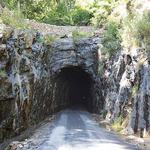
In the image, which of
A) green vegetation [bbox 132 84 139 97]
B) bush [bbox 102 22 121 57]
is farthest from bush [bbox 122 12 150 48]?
bush [bbox 102 22 121 57]

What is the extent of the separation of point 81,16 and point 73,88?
32.6 ft

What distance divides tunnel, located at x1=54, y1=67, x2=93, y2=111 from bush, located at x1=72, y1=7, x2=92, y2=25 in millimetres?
5556

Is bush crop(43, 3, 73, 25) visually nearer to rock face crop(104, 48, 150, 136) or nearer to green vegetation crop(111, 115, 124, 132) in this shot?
rock face crop(104, 48, 150, 136)

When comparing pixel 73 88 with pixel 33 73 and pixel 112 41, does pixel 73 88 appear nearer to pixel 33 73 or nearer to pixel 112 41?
pixel 112 41

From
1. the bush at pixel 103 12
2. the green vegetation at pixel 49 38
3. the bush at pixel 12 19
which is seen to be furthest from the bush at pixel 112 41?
the bush at pixel 12 19

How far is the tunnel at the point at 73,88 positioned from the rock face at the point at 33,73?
0.33 ft

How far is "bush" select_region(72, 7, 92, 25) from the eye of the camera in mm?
40906

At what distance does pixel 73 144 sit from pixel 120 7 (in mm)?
15082

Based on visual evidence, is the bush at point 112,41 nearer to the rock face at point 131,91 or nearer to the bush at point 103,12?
the rock face at point 131,91

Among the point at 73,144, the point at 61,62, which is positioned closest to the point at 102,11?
the point at 61,62

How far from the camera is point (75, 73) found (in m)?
40.1

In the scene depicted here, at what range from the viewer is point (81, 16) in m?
41.2

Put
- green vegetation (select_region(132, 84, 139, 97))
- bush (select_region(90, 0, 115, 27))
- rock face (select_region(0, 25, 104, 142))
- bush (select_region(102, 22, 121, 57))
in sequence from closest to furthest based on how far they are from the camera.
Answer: rock face (select_region(0, 25, 104, 142)), green vegetation (select_region(132, 84, 139, 97)), bush (select_region(102, 22, 121, 57)), bush (select_region(90, 0, 115, 27))

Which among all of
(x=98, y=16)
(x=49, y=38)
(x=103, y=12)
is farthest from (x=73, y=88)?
(x=49, y=38)
